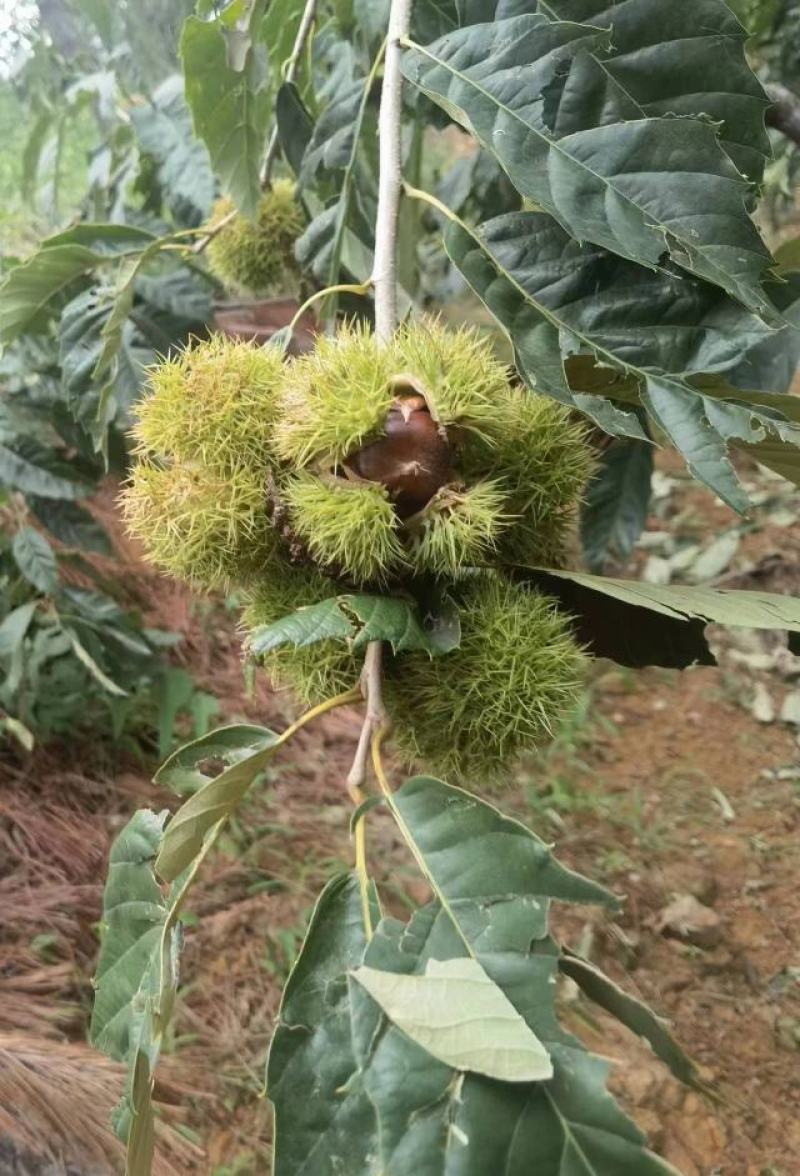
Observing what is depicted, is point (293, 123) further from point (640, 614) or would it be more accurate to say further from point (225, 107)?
point (640, 614)

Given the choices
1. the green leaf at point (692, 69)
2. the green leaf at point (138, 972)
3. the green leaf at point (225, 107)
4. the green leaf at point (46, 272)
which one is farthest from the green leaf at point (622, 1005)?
the green leaf at point (225, 107)

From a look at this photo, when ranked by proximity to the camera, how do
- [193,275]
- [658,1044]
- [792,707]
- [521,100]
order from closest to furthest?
[658,1044] → [521,100] → [193,275] → [792,707]

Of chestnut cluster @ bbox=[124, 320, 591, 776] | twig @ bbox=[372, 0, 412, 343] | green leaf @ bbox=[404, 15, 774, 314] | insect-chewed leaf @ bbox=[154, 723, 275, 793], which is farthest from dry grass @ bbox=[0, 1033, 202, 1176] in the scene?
green leaf @ bbox=[404, 15, 774, 314]

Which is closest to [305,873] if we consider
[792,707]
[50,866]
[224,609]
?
[50,866]

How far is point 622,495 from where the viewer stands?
4.75ft

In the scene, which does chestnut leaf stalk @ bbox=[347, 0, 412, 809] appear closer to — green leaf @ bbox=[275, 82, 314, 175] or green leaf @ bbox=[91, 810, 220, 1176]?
green leaf @ bbox=[91, 810, 220, 1176]

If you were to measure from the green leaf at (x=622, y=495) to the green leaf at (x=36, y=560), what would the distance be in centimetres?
97

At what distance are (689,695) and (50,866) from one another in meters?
1.61

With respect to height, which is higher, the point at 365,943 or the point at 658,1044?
the point at 365,943

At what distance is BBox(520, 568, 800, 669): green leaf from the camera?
694 mm

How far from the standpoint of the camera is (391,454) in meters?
0.67

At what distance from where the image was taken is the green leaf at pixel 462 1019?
0.49 meters

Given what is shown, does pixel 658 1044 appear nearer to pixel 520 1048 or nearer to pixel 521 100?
pixel 520 1048

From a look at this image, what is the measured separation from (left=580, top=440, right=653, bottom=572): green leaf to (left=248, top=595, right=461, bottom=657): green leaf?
814mm
